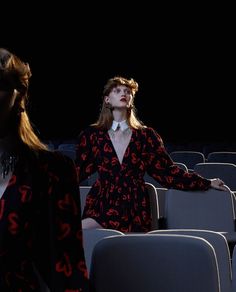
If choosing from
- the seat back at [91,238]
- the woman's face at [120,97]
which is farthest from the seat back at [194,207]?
the seat back at [91,238]

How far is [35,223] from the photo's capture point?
68.7 inches

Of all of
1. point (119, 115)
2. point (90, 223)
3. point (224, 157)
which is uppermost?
point (119, 115)

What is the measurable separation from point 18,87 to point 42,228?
35 centimetres

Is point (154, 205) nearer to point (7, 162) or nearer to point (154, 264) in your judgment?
point (154, 264)

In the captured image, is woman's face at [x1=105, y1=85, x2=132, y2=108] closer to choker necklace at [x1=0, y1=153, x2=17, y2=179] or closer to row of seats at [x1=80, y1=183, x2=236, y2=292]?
row of seats at [x1=80, y1=183, x2=236, y2=292]

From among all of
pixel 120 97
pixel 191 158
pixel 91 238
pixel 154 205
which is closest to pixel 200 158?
pixel 191 158

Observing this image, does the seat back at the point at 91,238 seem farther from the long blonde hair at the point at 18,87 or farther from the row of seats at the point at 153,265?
the long blonde hair at the point at 18,87

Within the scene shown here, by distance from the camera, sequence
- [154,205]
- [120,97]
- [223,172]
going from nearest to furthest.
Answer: [120,97] → [154,205] → [223,172]

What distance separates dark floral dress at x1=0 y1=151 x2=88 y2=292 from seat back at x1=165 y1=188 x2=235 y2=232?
2.80 meters

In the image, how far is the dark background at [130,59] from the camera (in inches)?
515

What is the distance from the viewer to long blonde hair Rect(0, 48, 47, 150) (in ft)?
5.65

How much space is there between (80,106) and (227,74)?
9.39ft

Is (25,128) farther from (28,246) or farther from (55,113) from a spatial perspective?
(55,113)

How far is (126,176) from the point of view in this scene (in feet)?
15.1
